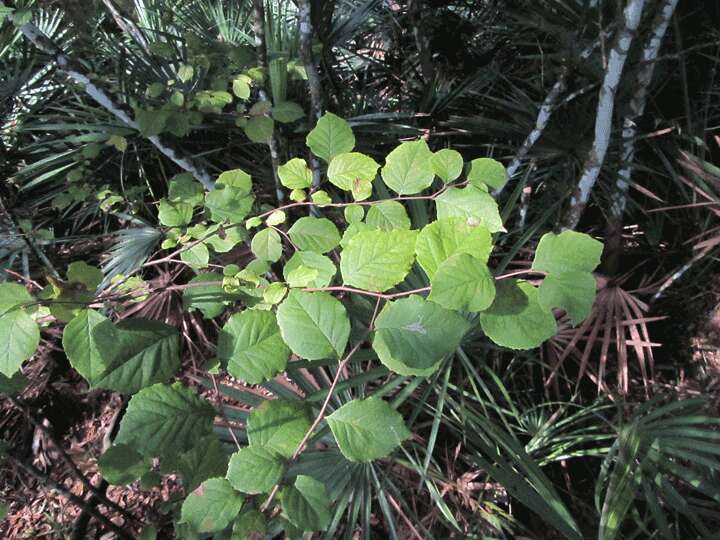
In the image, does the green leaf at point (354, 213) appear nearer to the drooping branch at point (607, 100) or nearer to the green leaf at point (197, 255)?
the green leaf at point (197, 255)

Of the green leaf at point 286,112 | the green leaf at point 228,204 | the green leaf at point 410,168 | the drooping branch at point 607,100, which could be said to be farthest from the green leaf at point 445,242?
the drooping branch at point 607,100

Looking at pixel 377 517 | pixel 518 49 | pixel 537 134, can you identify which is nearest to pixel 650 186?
pixel 537 134

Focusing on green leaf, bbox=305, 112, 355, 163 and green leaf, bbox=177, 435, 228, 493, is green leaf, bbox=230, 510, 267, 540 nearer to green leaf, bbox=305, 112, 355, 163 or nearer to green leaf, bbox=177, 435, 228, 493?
green leaf, bbox=177, 435, 228, 493

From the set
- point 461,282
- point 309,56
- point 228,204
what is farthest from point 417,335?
point 309,56

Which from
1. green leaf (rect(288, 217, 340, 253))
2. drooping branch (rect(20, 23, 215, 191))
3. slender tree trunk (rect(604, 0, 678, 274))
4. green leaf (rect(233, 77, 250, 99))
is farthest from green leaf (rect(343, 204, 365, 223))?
slender tree trunk (rect(604, 0, 678, 274))

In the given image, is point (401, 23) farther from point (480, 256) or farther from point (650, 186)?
point (480, 256)

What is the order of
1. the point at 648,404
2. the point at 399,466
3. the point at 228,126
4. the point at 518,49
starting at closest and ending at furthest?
the point at 648,404 → the point at 399,466 → the point at 228,126 → the point at 518,49
